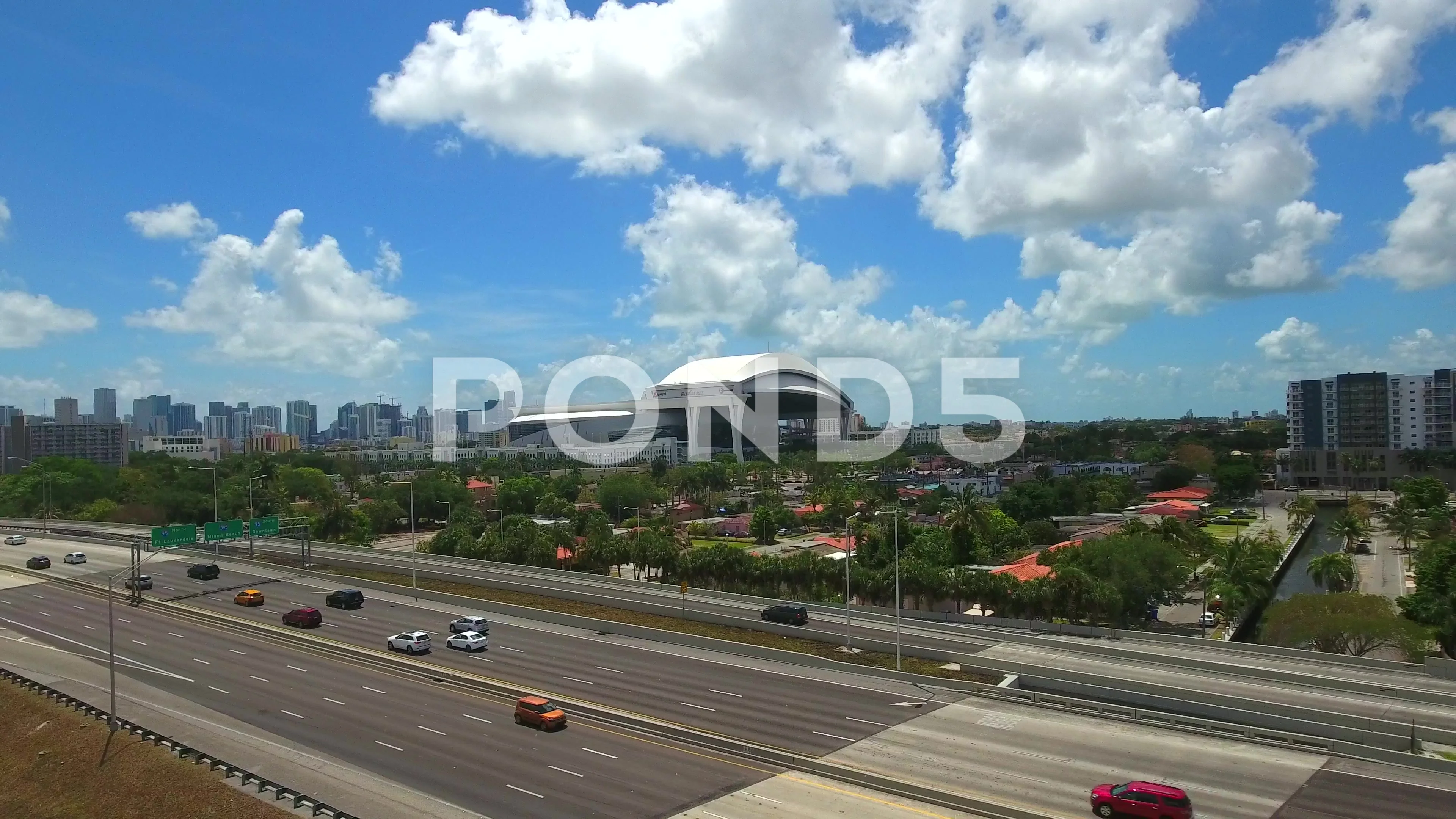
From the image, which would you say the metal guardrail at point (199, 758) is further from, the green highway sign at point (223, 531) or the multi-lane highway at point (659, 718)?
the green highway sign at point (223, 531)

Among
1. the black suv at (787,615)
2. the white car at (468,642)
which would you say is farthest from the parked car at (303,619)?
the black suv at (787,615)

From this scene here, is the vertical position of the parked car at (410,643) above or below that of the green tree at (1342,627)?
below

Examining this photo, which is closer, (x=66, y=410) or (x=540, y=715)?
(x=540, y=715)

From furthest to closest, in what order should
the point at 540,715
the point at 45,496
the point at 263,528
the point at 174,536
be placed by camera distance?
the point at 45,496, the point at 263,528, the point at 174,536, the point at 540,715

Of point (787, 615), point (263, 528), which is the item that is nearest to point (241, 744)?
point (787, 615)

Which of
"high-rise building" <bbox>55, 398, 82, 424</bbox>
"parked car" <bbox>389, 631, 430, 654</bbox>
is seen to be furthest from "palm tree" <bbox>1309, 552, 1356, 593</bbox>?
"high-rise building" <bbox>55, 398, 82, 424</bbox>

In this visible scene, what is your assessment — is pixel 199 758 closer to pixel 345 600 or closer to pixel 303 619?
pixel 303 619
